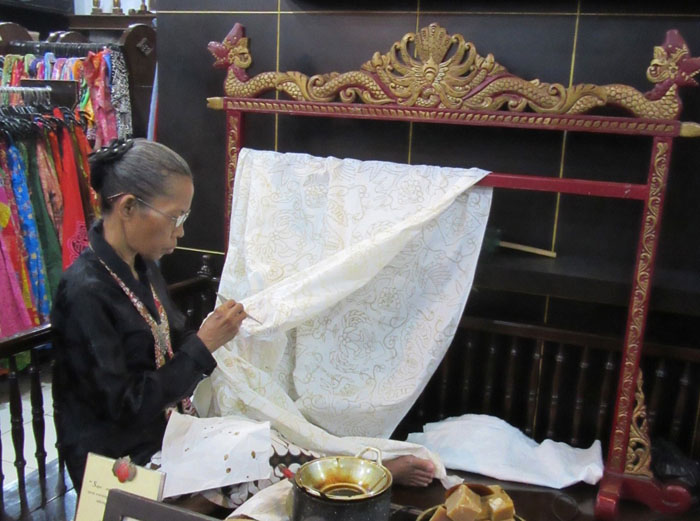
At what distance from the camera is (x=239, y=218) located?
2.04 m

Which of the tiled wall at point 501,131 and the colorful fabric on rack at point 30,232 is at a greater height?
the tiled wall at point 501,131

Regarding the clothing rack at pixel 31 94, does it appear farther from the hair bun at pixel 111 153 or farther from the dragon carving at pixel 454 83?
the hair bun at pixel 111 153

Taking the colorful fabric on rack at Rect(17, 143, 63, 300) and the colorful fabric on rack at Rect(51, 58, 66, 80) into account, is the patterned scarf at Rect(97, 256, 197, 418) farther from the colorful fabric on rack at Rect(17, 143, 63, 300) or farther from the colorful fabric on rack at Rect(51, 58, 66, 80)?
the colorful fabric on rack at Rect(51, 58, 66, 80)

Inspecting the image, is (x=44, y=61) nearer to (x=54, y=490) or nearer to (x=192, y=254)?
(x=192, y=254)

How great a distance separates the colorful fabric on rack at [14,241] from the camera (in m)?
2.99

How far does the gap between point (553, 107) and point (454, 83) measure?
→ 0.27 m

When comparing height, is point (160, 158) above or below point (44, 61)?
below

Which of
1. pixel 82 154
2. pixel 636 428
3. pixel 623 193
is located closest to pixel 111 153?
pixel 623 193

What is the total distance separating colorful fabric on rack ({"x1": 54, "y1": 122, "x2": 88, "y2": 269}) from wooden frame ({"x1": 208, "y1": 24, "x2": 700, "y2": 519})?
1580 millimetres

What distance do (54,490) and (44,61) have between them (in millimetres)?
3158

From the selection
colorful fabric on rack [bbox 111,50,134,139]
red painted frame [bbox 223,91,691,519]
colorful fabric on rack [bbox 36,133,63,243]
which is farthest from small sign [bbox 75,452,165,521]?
colorful fabric on rack [bbox 111,50,134,139]

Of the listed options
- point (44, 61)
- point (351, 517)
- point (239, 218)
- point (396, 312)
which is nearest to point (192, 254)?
point (239, 218)

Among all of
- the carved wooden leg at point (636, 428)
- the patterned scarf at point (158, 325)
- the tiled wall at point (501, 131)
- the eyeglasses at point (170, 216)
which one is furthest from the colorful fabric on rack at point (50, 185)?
the carved wooden leg at point (636, 428)

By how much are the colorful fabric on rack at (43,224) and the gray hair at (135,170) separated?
1.74 m
